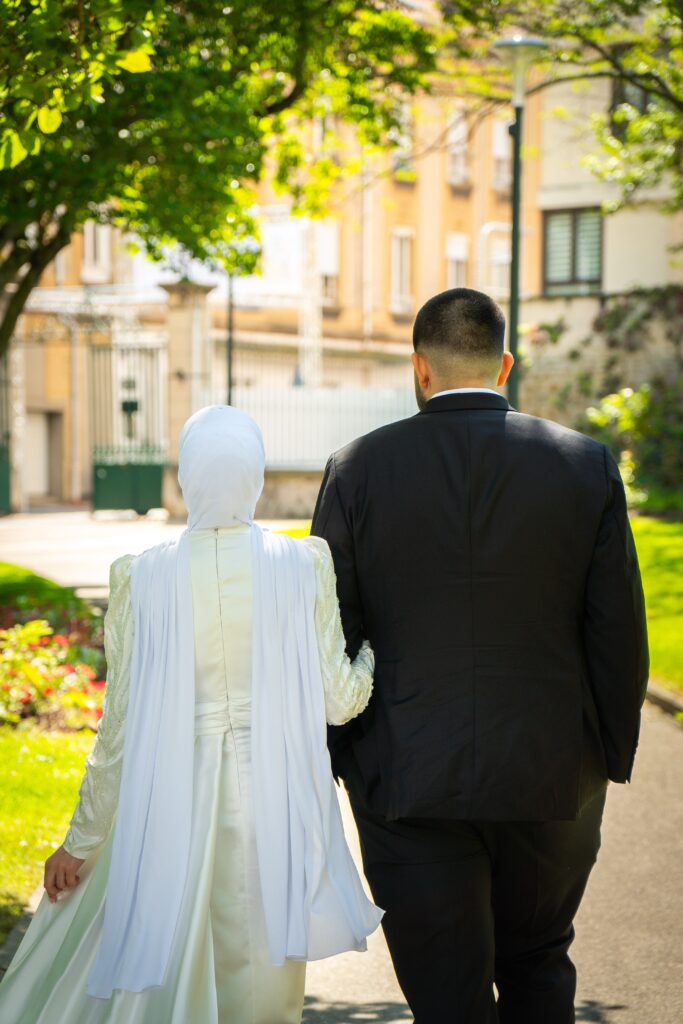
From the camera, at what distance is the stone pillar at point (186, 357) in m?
32.8

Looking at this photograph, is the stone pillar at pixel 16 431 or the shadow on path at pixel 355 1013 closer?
the shadow on path at pixel 355 1013

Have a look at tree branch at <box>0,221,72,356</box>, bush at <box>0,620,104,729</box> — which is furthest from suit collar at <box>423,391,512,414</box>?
tree branch at <box>0,221,72,356</box>

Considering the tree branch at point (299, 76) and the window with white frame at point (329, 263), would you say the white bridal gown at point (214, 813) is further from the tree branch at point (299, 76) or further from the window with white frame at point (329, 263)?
the window with white frame at point (329, 263)

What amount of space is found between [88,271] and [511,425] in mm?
40722

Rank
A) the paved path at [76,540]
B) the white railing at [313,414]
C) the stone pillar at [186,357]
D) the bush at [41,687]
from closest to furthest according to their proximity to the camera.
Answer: the bush at [41,687] < the paved path at [76,540] < the stone pillar at [186,357] < the white railing at [313,414]

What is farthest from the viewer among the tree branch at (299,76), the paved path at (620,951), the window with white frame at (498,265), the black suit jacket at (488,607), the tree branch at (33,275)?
the window with white frame at (498,265)

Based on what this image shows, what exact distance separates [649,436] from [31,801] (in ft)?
73.5

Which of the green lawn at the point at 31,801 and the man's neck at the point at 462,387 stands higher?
the man's neck at the point at 462,387

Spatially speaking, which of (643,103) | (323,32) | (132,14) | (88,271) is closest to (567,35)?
(323,32)

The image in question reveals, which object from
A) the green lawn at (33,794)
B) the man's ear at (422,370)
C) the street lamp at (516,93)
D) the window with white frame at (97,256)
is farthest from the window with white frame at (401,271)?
the man's ear at (422,370)

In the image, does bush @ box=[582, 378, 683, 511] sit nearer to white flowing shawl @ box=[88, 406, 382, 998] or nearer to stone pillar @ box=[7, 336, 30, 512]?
stone pillar @ box=[7, 336, 30, 512]

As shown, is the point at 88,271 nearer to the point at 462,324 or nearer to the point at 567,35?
the point at 567,35

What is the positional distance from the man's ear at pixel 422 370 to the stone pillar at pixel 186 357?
29.3 m

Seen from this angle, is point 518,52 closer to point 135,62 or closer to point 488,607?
point 135,62
